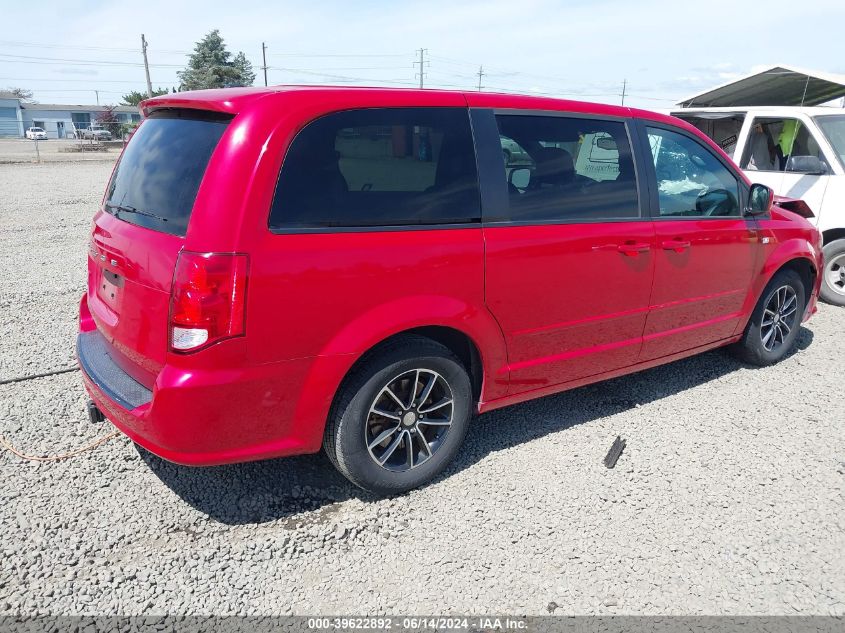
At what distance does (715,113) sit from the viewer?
7.48 m

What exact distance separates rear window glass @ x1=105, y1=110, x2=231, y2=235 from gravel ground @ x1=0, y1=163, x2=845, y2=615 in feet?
4.53

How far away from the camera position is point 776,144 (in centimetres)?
729

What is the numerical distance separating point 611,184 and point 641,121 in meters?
0.53

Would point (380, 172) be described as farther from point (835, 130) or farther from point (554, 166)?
point (835, 130)

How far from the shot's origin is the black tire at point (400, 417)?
117 inches

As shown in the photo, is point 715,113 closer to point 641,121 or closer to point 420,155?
point 641,121

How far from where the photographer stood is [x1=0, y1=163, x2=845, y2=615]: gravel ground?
102 inches

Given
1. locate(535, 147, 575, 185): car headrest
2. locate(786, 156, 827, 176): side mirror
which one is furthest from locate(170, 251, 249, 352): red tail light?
locate(786, 156, 827, 176): side mirror

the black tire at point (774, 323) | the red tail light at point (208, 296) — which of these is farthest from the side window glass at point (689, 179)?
the red tail light at point (208, 296)

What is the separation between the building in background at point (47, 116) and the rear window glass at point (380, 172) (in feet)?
252

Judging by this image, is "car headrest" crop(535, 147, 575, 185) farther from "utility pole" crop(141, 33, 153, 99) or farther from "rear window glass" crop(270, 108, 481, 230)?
"utility pole" crop(141, 33, 153, 99)

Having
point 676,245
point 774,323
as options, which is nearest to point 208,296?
point 676,245

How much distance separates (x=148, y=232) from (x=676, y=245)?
119 inches

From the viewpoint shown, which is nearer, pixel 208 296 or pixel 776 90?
pixel 208 296
